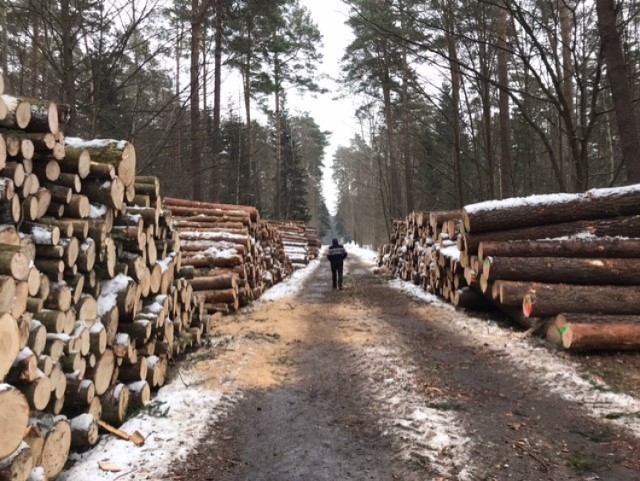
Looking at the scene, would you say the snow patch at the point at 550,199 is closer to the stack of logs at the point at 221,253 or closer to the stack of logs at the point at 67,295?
the stack of logs at the point at 221,253

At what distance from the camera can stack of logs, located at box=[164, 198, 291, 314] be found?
32.0 feet

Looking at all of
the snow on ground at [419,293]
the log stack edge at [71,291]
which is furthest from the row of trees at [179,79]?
the snow on ground at [419,293]

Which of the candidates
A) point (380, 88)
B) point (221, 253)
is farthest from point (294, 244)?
point (221, 253)

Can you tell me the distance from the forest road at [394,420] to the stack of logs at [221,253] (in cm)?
282

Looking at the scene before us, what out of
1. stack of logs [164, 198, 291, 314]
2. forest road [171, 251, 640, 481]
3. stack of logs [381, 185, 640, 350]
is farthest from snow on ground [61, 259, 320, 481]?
stack of logs [381, 185, 640, 350]

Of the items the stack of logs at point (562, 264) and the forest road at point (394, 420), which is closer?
the forest road at point (394, 420)

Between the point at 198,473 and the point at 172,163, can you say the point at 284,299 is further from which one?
the point at 172,163

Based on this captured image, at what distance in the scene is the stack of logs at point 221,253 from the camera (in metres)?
9.75

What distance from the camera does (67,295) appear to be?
142 inches

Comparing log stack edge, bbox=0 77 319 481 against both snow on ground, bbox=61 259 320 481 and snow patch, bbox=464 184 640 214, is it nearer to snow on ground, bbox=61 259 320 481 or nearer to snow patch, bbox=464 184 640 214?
snow on ground, bbox=61 259 320 481

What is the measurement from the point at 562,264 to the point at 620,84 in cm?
325

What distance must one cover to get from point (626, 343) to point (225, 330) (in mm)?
6048

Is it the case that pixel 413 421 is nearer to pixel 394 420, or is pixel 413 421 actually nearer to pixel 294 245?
pixel 394 420

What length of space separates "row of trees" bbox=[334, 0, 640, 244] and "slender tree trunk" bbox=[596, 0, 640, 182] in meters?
0.02
